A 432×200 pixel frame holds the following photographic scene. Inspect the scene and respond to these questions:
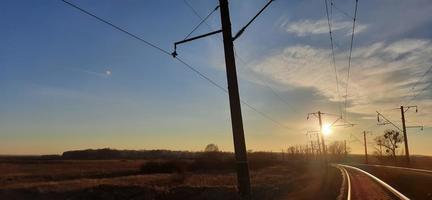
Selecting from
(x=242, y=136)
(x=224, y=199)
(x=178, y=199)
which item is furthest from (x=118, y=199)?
(x=242, y=136)

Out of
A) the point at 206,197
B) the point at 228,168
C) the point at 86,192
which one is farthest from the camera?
the point at 228,168

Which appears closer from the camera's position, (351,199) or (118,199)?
(351,199)

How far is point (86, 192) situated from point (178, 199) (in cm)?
1087

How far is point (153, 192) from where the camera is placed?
3872 cm

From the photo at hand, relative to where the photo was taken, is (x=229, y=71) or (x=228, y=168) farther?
(x=228, y=168)

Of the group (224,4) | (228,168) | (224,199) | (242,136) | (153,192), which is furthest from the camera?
(228,168)

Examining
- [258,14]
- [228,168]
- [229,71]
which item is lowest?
[228,168]

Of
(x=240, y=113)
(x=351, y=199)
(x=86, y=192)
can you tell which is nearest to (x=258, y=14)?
(x=240, y=113)

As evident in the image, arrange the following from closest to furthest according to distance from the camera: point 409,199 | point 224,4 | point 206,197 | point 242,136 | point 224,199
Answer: point 242,136 < point 224,4 < point 409,199 < point 224,199 < point 206,197

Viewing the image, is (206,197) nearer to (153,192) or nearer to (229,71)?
(153,192)

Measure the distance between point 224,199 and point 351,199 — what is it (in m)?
8.52

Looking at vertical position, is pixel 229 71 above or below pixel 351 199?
above

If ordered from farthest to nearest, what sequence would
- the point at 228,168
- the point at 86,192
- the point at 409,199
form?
1. the point at 228,168
2. the point at 86,192
3. the point at 409,199

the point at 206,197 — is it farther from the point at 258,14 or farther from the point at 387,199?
the point at 258,14
